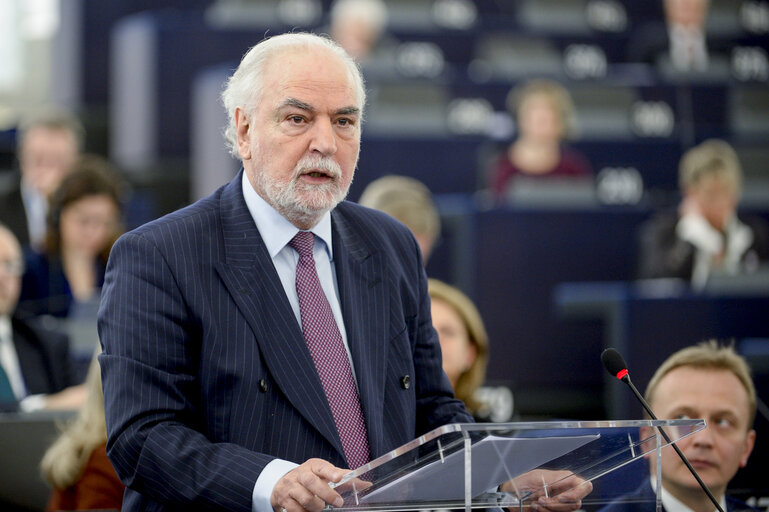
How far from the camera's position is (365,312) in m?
2.11

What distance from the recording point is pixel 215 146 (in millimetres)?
6766

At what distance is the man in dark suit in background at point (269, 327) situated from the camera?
1865 millimetres

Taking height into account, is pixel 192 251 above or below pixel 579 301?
above

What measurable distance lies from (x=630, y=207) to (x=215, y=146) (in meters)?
2.41

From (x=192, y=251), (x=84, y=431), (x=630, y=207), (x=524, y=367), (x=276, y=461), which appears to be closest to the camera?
(x=276, y=461)

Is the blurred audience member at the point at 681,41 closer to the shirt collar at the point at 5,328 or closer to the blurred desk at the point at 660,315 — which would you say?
the blurred desk at the point at 660,315

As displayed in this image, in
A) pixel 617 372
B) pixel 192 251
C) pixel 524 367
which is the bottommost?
pixel 524 367

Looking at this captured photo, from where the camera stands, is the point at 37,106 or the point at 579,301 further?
the point at 37,106

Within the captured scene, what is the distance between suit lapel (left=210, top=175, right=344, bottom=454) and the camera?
6.43 feet

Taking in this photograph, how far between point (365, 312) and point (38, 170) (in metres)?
4.73

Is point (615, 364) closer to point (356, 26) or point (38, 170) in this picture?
point (38, 170)

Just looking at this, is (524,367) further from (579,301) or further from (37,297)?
(37,297)

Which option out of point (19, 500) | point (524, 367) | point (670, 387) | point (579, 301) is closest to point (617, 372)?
point (670, 387)

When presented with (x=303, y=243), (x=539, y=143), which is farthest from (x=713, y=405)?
(x=539, y=143)
